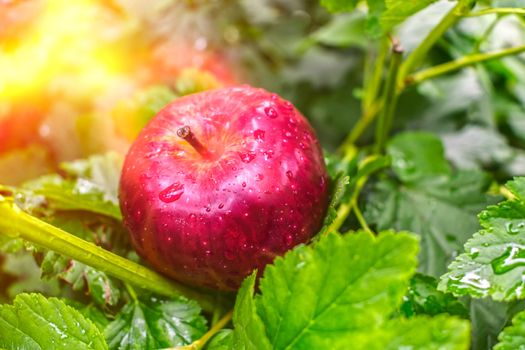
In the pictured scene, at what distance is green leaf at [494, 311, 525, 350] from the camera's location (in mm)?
442

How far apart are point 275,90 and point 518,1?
0.49 m

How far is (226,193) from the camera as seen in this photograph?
541 mm

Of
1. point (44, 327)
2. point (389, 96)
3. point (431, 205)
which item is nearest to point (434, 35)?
point (389, 96)

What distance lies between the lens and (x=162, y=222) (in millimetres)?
554

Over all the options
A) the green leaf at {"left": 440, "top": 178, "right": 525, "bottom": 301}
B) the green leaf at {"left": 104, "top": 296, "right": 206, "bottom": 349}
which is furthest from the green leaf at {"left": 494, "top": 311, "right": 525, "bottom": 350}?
the green leaf at {"left": 104, "top": 296, "right": 206, "bottom": 349}

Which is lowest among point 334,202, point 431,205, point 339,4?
point 431,205

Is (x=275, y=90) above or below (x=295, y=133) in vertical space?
below

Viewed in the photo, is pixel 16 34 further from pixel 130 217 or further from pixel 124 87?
pixel 130 217

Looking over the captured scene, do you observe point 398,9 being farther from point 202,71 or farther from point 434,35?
point 202,71

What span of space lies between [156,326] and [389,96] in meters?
0.40

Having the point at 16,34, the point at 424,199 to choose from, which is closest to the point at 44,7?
the point at 16,34

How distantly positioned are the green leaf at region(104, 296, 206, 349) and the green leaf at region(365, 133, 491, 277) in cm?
24

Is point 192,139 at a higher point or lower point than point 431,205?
higher

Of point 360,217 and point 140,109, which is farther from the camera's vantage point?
point 140,109
